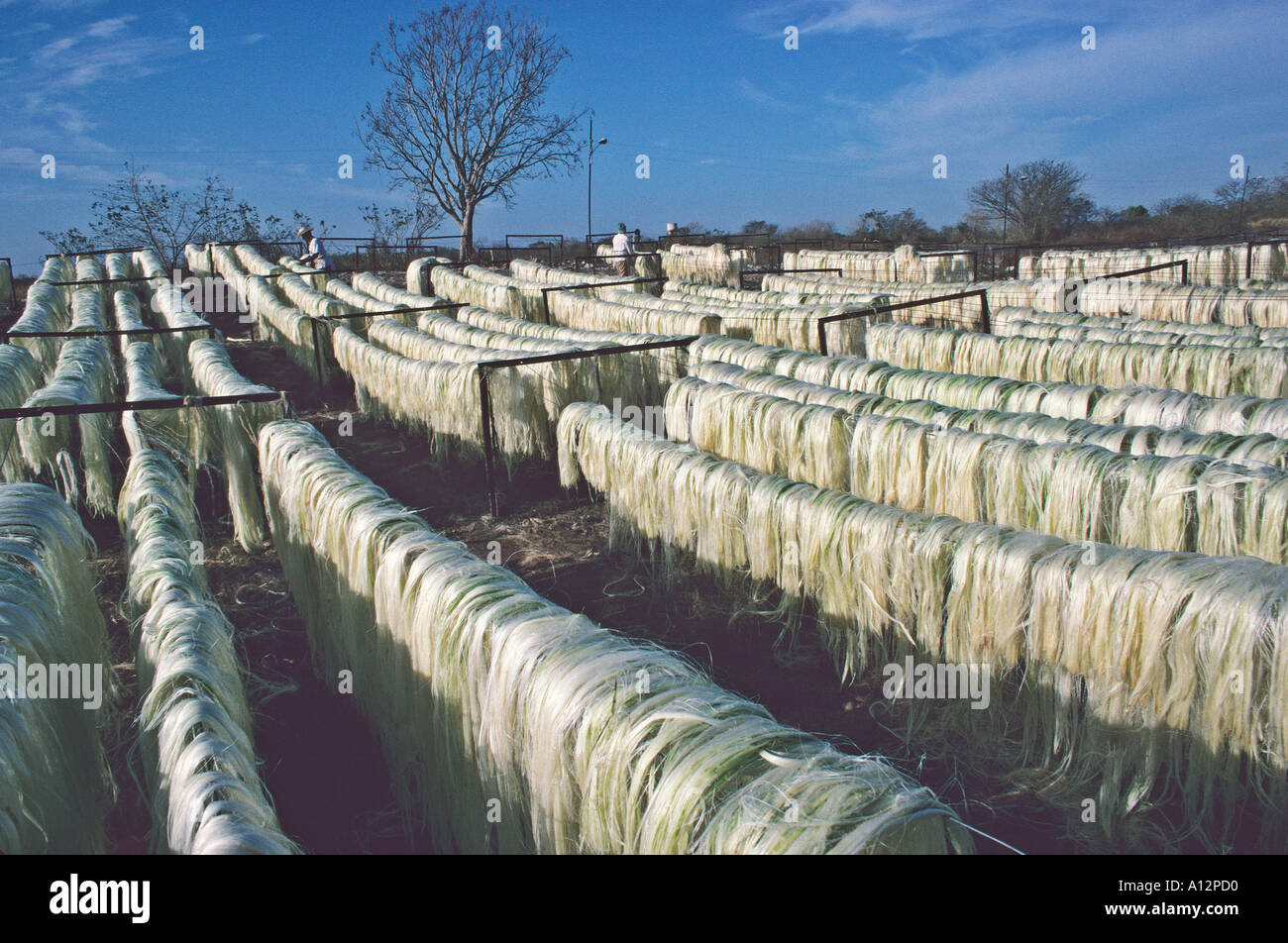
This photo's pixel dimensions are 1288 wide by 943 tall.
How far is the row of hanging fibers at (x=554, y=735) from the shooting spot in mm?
2088

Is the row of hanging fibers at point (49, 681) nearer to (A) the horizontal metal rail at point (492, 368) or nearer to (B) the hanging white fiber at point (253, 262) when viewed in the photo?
(A) the horizontal metal rail at point (492, 368)

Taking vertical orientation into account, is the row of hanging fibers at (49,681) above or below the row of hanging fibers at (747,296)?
below

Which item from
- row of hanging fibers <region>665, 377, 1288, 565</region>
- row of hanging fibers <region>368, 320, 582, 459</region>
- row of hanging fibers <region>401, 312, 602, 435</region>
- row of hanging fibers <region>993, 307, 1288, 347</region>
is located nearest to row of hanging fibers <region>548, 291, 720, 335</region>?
row of hanging fibers <region>401, 312, 602, 435</region>

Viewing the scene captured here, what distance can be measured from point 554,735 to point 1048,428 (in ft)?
16.9

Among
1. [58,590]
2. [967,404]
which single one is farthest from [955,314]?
[58,590]

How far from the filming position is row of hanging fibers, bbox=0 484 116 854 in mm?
2865

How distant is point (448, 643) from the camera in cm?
346

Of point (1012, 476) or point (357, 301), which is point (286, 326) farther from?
point (1012, 476)

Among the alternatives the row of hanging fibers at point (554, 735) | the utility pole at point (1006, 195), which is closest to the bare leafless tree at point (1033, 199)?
the utility pole at point (1006, 195)

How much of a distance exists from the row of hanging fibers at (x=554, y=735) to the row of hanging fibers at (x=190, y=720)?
782mm

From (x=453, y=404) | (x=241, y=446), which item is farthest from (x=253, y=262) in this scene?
(x=241, y=446)

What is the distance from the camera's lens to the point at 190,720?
283 centimetres

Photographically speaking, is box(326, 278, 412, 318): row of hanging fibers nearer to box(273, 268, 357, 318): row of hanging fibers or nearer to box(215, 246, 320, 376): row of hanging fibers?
box(273, 268, 357, 318): row of hanging fibers
